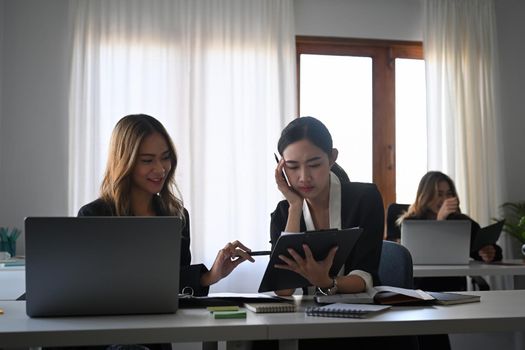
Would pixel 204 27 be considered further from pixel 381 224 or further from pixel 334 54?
pixel 381 224

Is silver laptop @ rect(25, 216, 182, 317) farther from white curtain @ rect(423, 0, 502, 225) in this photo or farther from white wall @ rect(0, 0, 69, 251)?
white curtain @ rect(423, 0, 502, 225)

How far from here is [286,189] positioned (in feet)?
7.13

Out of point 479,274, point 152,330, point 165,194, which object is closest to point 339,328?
point 152,330

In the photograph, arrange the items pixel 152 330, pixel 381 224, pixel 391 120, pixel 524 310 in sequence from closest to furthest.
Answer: pixel 152 330 < pixel 524 310 < pixel 381 224 < pixel 391 120

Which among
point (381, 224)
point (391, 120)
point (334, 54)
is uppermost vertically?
point (334, 54)

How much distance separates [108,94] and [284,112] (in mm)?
1329

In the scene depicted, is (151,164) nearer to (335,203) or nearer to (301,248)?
(335,203)

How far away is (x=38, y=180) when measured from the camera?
15.0ft

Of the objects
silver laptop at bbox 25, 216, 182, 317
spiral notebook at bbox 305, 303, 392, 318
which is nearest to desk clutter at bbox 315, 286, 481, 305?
spiral notebook at bbox 305, 303, 392, 318

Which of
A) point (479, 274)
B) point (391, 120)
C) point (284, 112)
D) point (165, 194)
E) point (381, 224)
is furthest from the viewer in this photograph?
point (391, 120)

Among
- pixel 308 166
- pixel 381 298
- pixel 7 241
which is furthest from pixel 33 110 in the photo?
pixel 381 298

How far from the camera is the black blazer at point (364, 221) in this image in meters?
1.97

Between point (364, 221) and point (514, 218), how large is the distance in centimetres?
363

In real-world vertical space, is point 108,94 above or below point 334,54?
below
